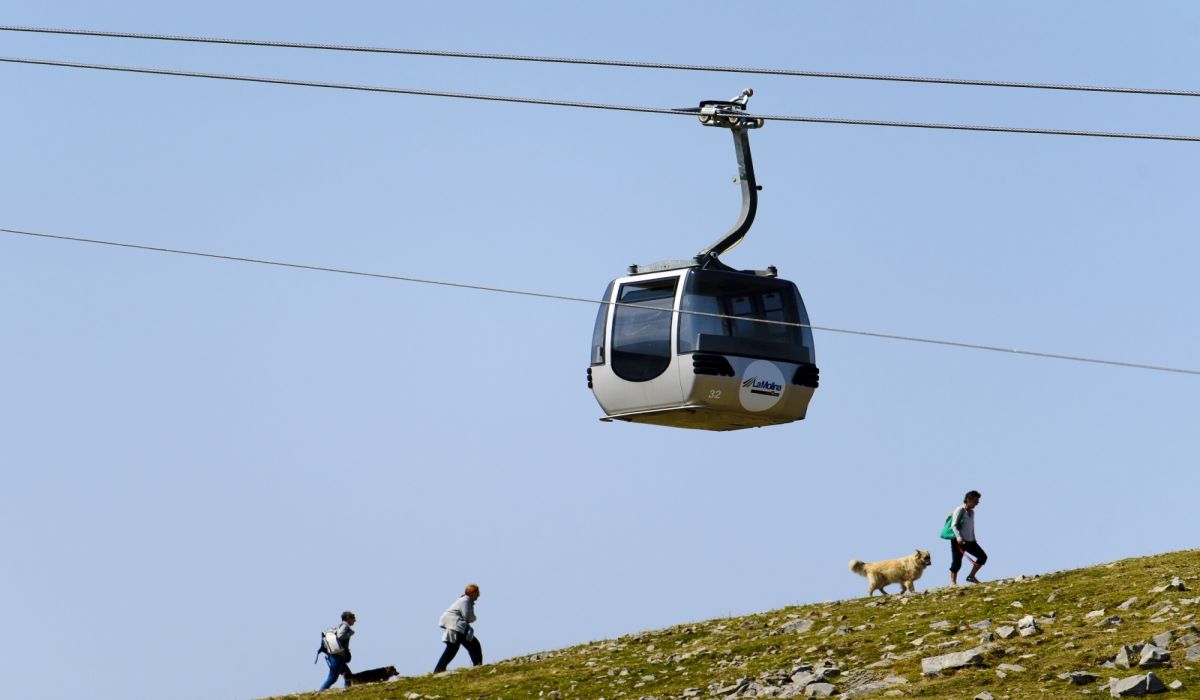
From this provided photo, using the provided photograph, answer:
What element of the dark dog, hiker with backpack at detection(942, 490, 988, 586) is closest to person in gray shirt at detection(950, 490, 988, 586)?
hiker with backpack at detection(942, 490, 988, 586)

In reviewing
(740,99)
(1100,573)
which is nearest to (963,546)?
(1100,573)

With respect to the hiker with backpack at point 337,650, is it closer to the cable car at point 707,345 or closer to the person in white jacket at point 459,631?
the person in white jacket at point 459,631

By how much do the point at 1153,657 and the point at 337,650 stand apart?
14.7 meters

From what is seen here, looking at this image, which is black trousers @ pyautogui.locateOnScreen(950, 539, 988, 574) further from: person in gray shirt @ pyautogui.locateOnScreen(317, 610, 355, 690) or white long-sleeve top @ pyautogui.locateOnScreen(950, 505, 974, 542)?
person in gray shirt @ pyautogui.locateOnScreen(317, 610, 355, 690)

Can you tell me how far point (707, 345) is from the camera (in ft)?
101

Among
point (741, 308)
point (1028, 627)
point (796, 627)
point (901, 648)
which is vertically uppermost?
point (741, 308)

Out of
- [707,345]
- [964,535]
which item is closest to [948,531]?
[964,535]

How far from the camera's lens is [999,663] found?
29594 mm

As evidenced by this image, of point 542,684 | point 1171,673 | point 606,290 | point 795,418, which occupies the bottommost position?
point 1171,673

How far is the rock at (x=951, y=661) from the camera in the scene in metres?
→ 29.5

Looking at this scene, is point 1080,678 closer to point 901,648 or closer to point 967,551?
point 901,648

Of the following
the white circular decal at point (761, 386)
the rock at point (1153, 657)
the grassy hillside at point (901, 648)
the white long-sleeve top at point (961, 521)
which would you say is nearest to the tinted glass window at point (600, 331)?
the white circular decal at point (761, 386)

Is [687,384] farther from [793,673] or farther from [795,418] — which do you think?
[793,673]

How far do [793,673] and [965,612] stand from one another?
3.42 meters
